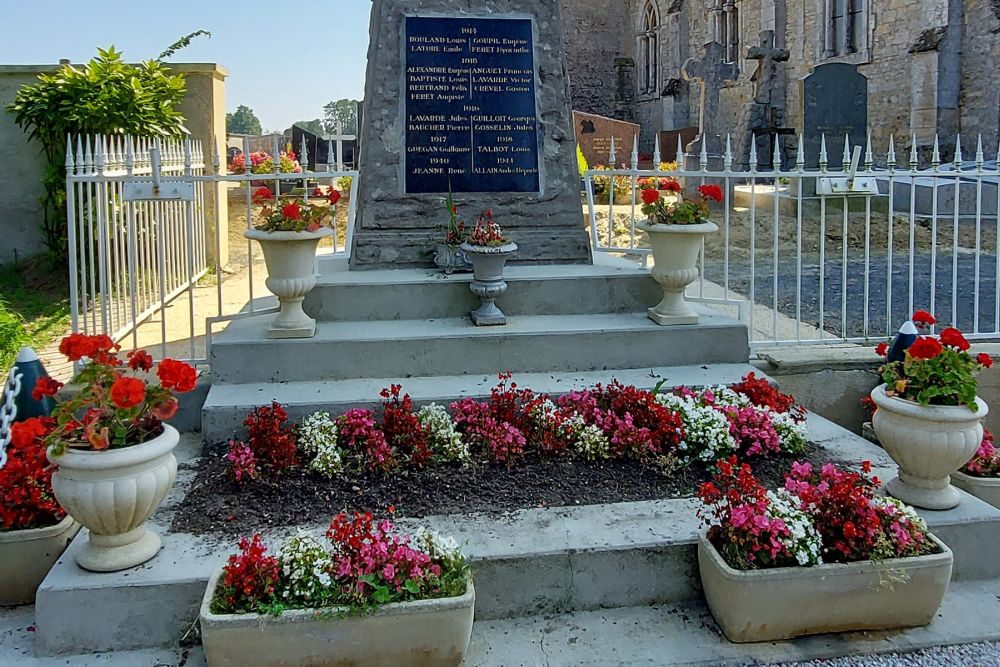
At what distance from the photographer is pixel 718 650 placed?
3.13 m

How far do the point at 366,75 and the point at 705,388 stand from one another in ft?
11.7

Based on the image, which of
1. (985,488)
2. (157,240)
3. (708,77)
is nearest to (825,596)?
(985,488)

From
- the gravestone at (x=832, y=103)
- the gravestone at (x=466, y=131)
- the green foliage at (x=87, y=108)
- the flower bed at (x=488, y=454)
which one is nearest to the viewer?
the flower bed at (x=488, y=454)

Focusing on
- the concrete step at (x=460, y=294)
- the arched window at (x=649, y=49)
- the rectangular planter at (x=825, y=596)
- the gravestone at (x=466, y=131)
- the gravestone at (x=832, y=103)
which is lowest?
the rectangular planter at (x=825, y=596)

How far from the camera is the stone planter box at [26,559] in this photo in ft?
11.2

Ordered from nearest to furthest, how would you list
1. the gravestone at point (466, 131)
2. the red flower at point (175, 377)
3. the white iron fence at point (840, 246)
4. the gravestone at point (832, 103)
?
1. the red flower at point (175, 377)
2. the white iron fence at point (840, 246)
3. the gravestone at point (466, 131)
4. the gravestone at point (832, 103)

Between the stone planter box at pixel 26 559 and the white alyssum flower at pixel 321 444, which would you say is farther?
the white alyssum flower at pixel 321 444

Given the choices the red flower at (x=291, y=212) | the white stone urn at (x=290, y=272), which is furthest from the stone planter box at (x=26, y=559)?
the red flower at (x=291, y=212)

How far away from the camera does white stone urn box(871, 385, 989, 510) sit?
137 inches

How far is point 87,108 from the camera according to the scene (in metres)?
9.12

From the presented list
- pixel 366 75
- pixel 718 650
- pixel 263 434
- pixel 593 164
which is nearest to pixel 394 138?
pixel 366 75

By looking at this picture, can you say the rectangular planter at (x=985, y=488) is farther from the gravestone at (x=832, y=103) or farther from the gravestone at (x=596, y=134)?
the gravestone at (x=596, y=134)

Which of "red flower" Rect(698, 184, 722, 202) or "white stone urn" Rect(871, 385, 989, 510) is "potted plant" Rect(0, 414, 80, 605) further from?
"red flower" Rect(698, 184, 722, 202)

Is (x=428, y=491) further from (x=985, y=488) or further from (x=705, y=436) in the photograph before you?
(x=985, y=488)
